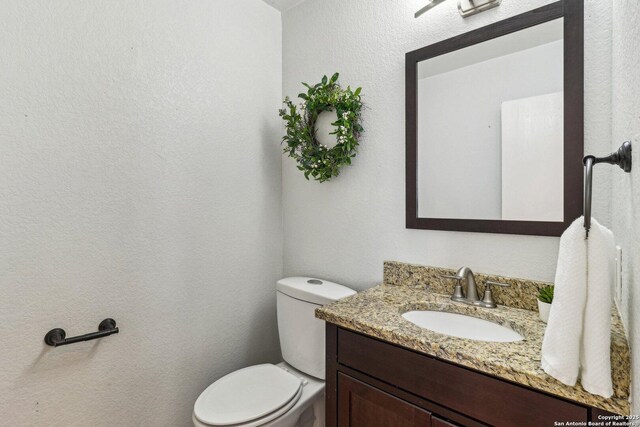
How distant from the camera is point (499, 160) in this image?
119 centimetres

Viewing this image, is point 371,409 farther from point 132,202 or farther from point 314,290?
point 132,202

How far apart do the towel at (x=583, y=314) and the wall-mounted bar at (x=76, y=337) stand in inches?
55.7

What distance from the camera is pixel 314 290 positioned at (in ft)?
4.83

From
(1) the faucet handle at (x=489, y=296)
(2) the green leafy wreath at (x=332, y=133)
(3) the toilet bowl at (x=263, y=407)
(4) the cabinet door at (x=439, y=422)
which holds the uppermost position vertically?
(2) the green leafy wreath at (x=332, y=133)

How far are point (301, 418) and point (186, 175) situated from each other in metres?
1.28

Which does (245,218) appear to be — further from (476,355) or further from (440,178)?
(476,355)

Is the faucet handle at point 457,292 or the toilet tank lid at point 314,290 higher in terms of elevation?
the faucet handle at point 457,292

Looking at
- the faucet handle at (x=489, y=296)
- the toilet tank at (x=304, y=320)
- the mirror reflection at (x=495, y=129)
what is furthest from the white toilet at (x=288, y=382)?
the mirror reflection at (x=495, y=129)

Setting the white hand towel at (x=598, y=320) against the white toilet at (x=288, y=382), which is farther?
the white toilet at (x=288, y=382)

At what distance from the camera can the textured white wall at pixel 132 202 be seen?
41.4 inches

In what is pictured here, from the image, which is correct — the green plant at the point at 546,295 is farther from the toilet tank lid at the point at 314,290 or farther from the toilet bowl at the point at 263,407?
the toilet bowl at the point at 263,407

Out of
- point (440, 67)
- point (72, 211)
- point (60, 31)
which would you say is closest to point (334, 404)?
point (72, 211)

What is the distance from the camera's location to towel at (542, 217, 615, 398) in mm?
608

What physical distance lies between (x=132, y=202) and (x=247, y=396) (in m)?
0.94
